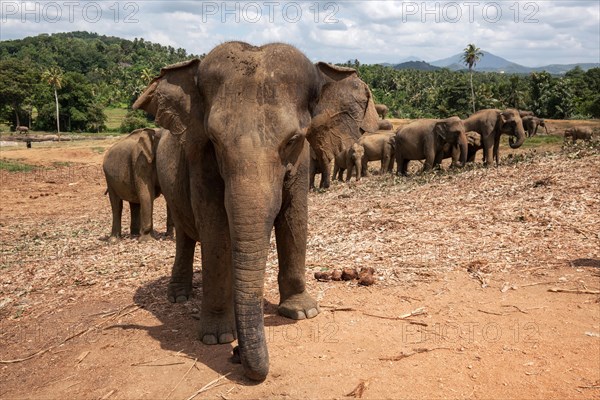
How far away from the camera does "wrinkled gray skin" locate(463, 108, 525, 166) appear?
21859 millimetres

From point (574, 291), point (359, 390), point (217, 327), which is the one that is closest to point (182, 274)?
point (217, 327)

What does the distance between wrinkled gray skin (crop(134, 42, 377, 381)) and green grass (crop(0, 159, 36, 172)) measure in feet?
78.0

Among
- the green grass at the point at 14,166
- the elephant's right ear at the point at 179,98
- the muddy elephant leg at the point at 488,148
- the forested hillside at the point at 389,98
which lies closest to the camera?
the elephant's right ear at the point at 179,98

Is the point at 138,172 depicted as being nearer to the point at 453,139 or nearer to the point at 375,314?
the point at 375,314

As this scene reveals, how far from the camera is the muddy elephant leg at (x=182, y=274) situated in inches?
287

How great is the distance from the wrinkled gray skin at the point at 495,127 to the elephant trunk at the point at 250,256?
737 inches

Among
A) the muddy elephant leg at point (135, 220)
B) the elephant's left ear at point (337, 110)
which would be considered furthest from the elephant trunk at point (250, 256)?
the muddy elephant leg at point (135, 220)

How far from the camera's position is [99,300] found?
24.7 feet

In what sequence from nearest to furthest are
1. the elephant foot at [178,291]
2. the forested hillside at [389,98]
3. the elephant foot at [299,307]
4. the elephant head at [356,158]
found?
the elephant foot at [299,307]
the elephant foot at [178,291]
the elephant head at [356,158]
the forested hillside at [389,98]

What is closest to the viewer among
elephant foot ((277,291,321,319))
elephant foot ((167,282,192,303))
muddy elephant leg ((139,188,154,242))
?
elephant foot ((277,291,321,319))

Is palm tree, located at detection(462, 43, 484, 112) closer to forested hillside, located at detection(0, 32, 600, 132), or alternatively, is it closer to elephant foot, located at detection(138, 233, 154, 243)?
forested hillside, located at detection(0, 32, 600, 132)

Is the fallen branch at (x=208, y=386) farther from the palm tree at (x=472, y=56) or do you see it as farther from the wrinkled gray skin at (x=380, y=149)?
the palm tree at (x=472, y=56)

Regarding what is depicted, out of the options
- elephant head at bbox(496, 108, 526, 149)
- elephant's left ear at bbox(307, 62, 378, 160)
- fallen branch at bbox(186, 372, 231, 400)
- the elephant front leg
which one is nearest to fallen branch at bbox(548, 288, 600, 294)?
elephant's left ear at bbox(307, 62, 378, 160)

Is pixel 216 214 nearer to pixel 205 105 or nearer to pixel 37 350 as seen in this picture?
pixel 205 105
